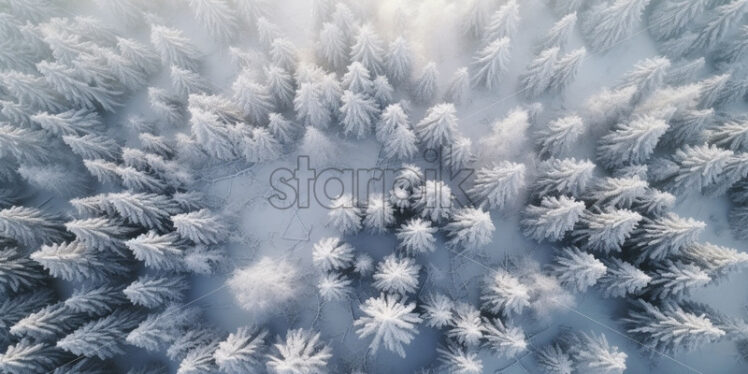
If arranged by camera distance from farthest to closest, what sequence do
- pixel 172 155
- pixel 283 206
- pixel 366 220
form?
pixel 283 206 < pixel 172 155 < pixel 366 220

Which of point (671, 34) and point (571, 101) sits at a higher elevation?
point (671, 34)

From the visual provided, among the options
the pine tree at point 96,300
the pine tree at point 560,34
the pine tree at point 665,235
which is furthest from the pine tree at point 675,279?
the pine tree at point 96,300

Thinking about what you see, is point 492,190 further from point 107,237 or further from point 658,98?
point 107,237

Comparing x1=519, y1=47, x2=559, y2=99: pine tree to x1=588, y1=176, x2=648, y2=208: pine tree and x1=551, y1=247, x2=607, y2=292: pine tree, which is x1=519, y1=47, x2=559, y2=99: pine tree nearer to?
x1=588, y1=176, x2=648, y2=208: pine tree

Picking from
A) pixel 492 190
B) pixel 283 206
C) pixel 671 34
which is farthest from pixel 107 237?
pixel 671 34

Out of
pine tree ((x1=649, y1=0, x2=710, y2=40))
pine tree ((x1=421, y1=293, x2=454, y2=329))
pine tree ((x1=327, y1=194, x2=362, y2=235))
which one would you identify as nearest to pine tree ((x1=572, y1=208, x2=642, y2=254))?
pine tree ((x1=421, y1=293, x2=454, y2=329))

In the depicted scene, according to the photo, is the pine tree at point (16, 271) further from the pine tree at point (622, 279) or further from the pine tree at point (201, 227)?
the pine tree at point (622, 279)
